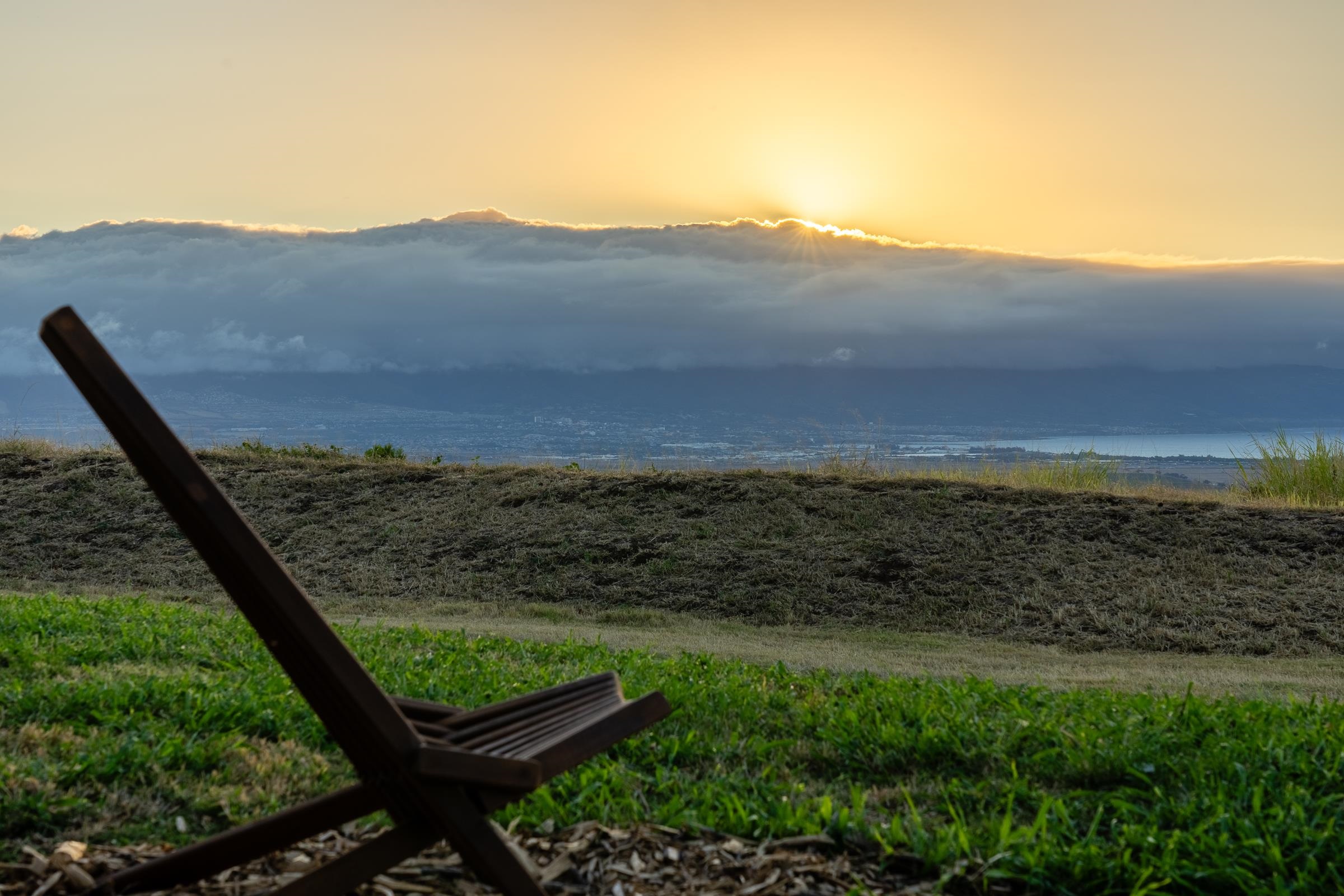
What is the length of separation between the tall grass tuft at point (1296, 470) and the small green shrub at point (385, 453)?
1249 centimetres

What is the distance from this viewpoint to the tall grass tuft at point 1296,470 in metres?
14.7

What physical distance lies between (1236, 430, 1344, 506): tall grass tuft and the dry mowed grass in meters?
1.93

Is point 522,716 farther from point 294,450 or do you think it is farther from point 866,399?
point 866,399

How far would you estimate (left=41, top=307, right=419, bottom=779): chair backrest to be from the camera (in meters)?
2.42

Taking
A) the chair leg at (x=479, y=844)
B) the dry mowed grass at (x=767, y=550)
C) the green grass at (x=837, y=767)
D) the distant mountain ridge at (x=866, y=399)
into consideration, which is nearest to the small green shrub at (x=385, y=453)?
the dry mowed grass at (x=767, y=550)

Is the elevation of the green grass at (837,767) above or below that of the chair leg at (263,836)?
below

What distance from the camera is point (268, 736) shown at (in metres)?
4.62

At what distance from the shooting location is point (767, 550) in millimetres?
12461

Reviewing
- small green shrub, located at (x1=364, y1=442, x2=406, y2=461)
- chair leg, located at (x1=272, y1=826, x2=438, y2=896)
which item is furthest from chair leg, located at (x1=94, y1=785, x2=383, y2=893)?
small green shrub, located at (x1=364, y1=442, x2=406, y2=461)

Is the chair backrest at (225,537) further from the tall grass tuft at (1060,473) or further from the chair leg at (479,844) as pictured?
the tall grass tuft at (1060,473)

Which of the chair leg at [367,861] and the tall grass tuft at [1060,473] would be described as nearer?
the chair leg at [367,861]

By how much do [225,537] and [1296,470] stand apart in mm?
15898

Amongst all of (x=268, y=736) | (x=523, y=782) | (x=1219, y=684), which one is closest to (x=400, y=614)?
(x=268, y=736)

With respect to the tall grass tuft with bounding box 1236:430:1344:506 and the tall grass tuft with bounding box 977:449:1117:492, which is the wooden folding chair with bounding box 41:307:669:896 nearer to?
the tall grass tuft with bounding box 977:449:1117:492
